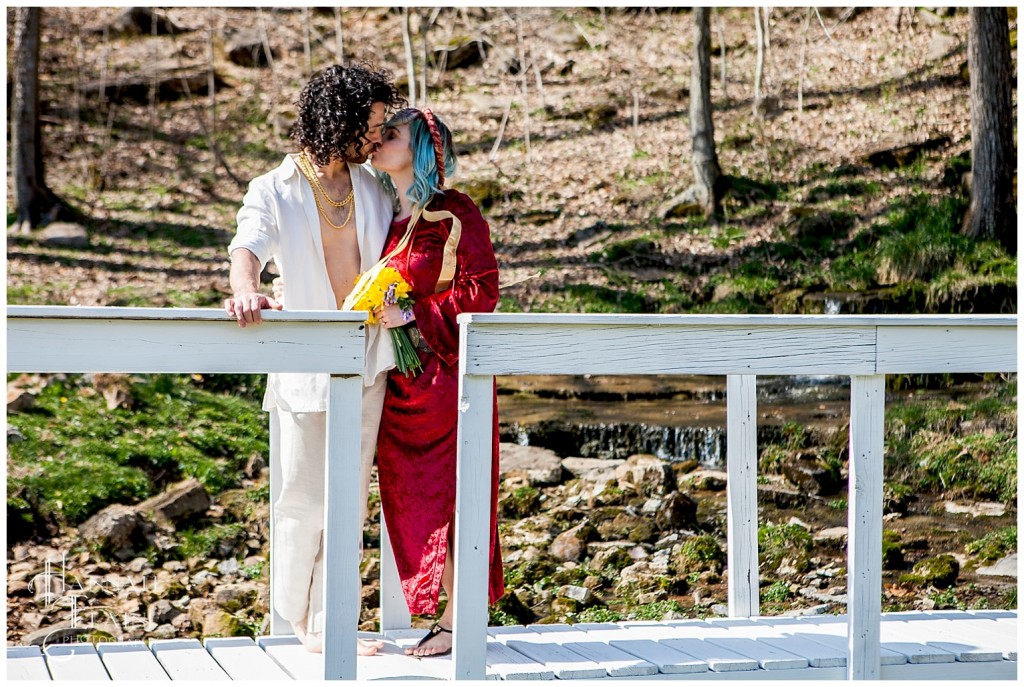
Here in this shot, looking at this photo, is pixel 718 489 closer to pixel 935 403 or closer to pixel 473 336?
pixel 935 403

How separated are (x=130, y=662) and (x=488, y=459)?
1.46 meters

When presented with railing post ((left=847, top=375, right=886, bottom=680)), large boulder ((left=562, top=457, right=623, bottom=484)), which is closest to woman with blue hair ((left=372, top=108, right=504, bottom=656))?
railing post ((left=847, top=375, right=886, bottom=680))

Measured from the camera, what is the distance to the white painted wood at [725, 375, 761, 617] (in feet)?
14.5

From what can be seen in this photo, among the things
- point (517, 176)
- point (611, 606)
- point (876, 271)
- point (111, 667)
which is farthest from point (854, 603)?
point (517, 176)

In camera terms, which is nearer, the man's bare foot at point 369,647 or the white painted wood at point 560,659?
the white painted wood at point 560,659

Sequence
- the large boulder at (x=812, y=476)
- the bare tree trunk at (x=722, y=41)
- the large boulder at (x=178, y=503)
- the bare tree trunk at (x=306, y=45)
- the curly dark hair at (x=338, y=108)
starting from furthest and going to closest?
the bare tree trunk at (x=306, y=45) → the bare tree trunk at (x=722, y=41) → the large boulder at (x=812, y=476) → the large boulder at (x=178, y=503) → the curly dark hair at (x=338, y=108)

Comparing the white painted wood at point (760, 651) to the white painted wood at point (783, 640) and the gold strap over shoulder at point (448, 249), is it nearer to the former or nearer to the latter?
the white painted wood at point (783, 640)

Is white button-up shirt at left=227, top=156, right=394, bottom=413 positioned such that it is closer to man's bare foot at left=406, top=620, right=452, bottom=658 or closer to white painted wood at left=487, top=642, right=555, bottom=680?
man's bare foot at left=406, top=620, right=452, bottom=658

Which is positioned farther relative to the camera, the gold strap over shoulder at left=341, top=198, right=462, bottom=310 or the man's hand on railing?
the gold strap over shoulder at left=341, top=198, right=462, bottom=310

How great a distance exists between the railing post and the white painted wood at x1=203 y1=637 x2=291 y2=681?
5.97 ft

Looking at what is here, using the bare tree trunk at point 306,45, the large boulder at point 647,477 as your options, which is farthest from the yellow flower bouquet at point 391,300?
the bare tree trunk at point 306,45

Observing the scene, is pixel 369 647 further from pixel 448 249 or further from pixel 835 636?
pixel 835 636

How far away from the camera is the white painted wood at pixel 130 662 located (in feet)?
11.4

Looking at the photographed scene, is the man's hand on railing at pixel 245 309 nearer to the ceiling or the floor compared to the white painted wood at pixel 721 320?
nearer to the ceiling
